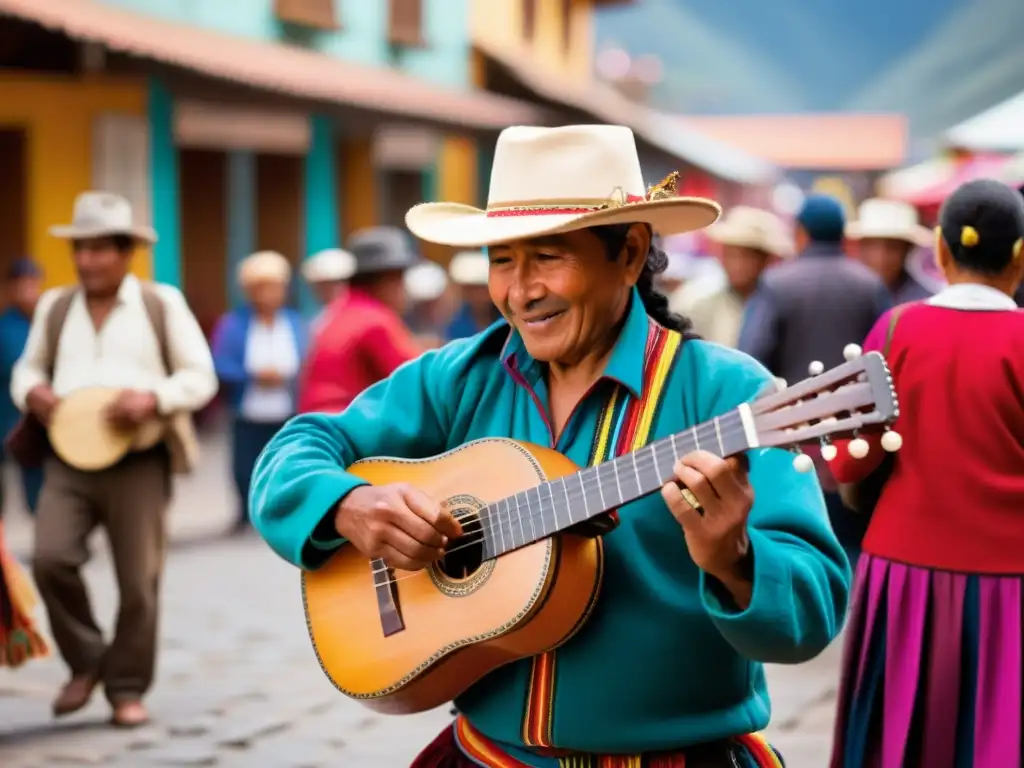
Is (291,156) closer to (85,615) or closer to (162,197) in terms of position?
(162,197)

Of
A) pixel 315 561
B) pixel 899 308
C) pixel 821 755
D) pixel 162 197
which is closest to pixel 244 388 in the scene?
pixel 162 197

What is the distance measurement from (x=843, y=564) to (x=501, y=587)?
60cm

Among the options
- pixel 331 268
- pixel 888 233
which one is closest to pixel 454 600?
pixel 888 233

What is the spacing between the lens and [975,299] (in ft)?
14.7

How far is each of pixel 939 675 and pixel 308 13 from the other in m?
16.8

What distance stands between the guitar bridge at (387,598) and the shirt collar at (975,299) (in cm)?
203

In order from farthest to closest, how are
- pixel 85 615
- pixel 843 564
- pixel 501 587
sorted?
pixel 85 615 < pixel 501 587 < pixel 843 564

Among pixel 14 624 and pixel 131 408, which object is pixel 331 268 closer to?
pixel 131 408

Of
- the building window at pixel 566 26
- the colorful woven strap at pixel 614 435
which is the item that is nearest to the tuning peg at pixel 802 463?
the colorful woven strap at pixel 614 435

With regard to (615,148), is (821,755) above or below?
below

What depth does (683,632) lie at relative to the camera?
2809 mm

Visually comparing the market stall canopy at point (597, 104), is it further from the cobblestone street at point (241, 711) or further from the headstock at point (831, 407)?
the headstock at point (831, 407)

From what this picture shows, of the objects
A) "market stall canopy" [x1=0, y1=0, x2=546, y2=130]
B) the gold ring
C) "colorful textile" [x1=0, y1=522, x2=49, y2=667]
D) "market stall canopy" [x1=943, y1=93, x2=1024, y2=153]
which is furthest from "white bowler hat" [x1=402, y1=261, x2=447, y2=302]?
the gold ring

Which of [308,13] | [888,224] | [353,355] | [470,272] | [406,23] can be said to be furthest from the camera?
[406,23]
